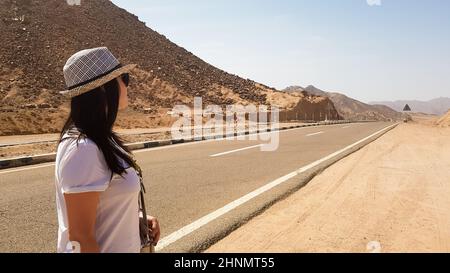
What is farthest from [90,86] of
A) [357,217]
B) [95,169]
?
[357,217]

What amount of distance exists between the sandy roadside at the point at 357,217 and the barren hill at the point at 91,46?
783 inches

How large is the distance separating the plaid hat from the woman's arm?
466 mm

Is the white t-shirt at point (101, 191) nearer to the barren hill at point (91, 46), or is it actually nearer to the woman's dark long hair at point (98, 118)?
the woman's dark long hair at point (98, 118)

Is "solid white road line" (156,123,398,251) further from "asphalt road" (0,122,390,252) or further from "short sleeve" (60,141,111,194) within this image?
"short sleeve" (60,141,111,194)

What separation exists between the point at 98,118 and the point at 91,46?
4576 cm

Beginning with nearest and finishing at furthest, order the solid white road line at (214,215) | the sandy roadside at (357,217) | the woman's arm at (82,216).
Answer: the woman's arm at (82,216) → the sandy roadside at (357,217) → the solid white road line at (214,215)

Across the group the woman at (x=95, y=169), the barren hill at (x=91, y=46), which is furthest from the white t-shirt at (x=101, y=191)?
the barren hill at (x=91, y=46)

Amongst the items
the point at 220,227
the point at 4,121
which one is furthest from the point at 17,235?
the point at 4,121

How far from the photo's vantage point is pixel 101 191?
1790mm

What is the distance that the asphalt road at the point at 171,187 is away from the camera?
191 inches

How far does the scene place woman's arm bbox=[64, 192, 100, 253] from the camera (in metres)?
1.72

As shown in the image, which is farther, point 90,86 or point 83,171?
point 90,86

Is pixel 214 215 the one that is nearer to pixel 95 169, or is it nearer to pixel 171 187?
pixel 171 187
